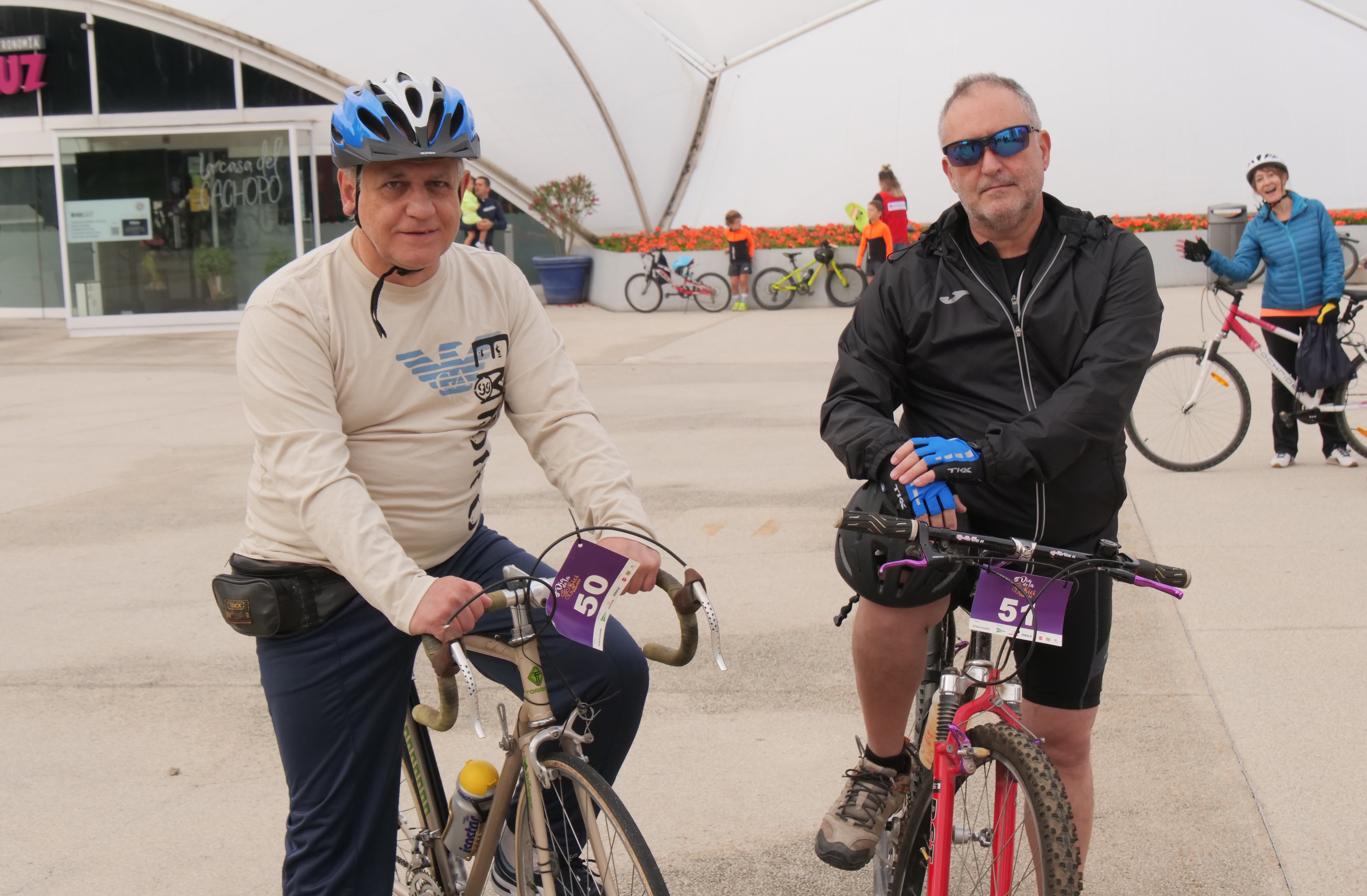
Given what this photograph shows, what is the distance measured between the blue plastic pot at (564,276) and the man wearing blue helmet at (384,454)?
2049 centimetres

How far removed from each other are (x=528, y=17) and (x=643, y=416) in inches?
635

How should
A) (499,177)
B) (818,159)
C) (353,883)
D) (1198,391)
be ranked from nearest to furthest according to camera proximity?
(353,883), (1198,391), (499,177), (818,159)

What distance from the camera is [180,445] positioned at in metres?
10.2

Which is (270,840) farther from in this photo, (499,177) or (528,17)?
(528,17)

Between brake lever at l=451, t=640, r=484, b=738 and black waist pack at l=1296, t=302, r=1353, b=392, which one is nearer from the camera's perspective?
brake lever at l=451, t=640, r=484, b=738

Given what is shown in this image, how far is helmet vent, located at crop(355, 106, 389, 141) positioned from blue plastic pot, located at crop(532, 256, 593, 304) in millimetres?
20738

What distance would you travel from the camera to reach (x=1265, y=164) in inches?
298

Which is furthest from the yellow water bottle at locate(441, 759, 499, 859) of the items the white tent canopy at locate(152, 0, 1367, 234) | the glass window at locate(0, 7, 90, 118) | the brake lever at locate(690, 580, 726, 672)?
the glass window at locate(0, 7, 90, 118)

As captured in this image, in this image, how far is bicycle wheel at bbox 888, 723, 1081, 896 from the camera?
2340mm

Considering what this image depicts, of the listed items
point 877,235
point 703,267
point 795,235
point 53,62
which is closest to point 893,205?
point 877,235

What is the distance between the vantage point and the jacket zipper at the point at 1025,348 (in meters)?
2.77

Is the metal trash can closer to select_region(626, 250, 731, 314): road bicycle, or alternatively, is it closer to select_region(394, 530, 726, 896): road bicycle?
select_region(394, 530, 726, 896): road bicycle

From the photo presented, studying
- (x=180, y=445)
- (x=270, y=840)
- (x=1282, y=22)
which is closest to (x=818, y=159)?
(x=1282, y=22)

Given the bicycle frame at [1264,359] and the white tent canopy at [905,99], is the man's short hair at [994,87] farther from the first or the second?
the white tent canopy at [905,99]
